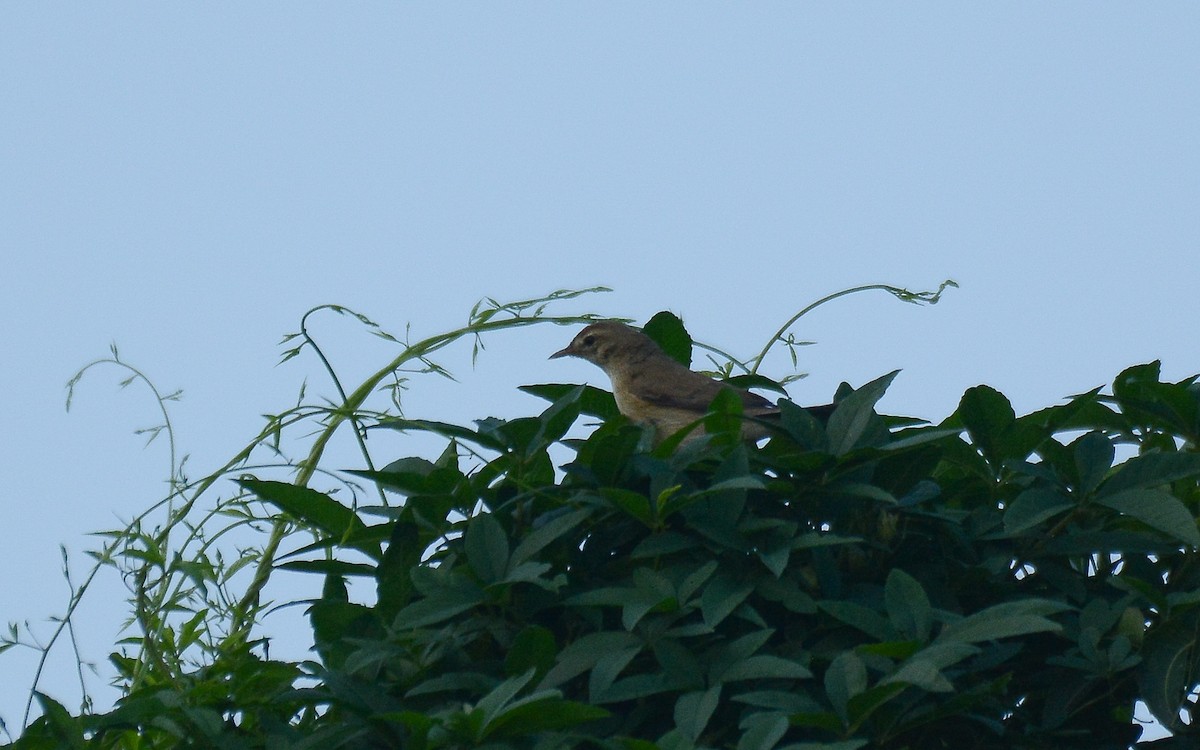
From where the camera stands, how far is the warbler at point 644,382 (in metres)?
5.00

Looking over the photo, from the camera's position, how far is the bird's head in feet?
19.2

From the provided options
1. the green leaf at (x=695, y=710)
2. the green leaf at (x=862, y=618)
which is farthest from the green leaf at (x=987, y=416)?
the green leaf at (x=695, y=710)

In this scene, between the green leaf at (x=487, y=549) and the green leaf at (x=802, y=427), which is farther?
the green leaf at (x=802, y=427)

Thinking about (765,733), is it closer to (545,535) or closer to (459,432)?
(545,535)

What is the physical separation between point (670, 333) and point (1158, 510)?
1.32 metres

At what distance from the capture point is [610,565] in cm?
237

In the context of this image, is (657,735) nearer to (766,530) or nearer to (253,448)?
(766,530)

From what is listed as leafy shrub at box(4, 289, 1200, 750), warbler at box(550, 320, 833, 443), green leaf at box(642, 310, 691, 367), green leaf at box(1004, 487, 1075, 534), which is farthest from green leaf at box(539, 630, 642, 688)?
warbler at box(550, 320, 833, 443)

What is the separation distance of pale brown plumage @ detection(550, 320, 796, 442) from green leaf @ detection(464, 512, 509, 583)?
223 centimetres

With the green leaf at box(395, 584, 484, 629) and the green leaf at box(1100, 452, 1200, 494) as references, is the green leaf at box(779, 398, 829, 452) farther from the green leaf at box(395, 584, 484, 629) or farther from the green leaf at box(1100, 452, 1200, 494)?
the green leaf at box(395, 584, 484, 629)

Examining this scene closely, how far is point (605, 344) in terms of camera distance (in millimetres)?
6105

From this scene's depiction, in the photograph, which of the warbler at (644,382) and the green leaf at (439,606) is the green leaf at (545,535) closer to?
the green leaf at (439,606)

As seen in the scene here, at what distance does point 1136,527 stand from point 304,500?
1.63 m

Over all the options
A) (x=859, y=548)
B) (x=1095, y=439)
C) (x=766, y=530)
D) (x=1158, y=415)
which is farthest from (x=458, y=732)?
(x=1158, y=415)
